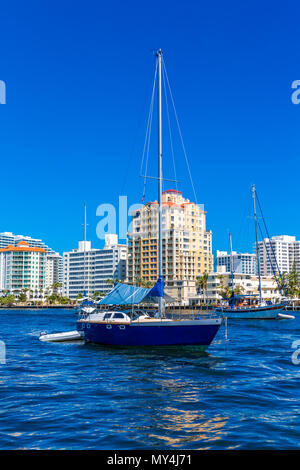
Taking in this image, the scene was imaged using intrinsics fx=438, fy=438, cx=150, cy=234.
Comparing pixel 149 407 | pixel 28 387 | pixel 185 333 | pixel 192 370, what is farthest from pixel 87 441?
pixel 185 333

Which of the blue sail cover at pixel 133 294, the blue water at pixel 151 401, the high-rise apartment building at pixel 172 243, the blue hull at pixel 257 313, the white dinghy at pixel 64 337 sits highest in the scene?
the high-rise apartment building at pixel 172 243

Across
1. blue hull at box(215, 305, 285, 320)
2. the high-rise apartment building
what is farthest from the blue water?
the high-rise apartment building

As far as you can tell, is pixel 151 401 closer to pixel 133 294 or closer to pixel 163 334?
pixel 163 334

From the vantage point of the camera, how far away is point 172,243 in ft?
593

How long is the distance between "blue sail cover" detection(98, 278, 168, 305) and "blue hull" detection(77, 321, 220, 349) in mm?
2352

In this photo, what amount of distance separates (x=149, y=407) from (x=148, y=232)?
17261 cm

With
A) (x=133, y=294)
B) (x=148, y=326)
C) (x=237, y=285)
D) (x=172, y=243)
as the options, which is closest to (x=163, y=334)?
A: (x=148, y=326)

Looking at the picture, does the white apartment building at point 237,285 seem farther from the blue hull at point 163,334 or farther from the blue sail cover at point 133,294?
the blue hull at point 163,334

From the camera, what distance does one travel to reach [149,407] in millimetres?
14781

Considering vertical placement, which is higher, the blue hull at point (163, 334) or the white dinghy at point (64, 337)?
the blue hull at point (163, 334)

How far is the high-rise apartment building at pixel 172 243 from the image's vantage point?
590 ft

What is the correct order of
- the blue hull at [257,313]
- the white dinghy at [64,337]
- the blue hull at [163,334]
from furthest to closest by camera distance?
the blue hull at [257,313], the white dinghy at [64,337], the blue hull at [163,334]

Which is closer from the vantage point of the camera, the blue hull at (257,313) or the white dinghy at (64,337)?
the white dinghy at (64,337)

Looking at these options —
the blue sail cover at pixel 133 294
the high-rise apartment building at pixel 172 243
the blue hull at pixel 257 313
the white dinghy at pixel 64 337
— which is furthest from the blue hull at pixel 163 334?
the high-rise apartment building at pixel 172 243
